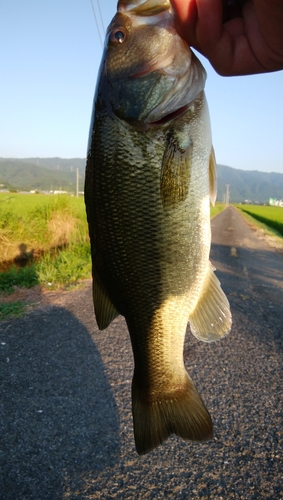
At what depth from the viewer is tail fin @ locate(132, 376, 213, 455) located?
1747mm

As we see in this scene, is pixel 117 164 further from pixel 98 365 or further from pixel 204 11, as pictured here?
pixel 98 365

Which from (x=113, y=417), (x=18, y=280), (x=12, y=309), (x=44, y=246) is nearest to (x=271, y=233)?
(x=44, y=246)

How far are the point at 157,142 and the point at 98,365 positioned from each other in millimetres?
4550

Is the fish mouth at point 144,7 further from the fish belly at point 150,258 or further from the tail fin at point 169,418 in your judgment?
the tail fin at point 169,418

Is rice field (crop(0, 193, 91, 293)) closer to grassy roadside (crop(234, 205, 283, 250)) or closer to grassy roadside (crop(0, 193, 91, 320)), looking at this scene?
grassy roadside (crop(0, 193, 91, 320))

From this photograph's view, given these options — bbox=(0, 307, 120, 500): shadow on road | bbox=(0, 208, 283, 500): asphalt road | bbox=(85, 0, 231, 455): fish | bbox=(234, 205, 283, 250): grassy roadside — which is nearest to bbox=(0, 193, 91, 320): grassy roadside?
bbox=(0, 307, 120, 500): shadow on road

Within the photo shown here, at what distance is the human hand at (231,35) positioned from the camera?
1327mm

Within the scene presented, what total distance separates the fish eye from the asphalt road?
3.47 meters

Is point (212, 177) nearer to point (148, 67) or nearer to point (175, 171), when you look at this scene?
point (175, 171)

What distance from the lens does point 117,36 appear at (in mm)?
1610

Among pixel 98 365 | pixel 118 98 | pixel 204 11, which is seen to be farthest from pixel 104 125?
pixel 98 365

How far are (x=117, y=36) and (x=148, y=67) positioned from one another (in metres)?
0.20

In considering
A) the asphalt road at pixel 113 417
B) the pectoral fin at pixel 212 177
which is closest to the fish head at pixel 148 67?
the pectoral fin at pixel 212 177

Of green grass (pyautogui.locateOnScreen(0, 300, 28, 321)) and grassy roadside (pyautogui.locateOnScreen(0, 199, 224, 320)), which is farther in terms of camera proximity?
grassy roadside (pyautogui.locateOnScreen(0, 199, 224, 320))
